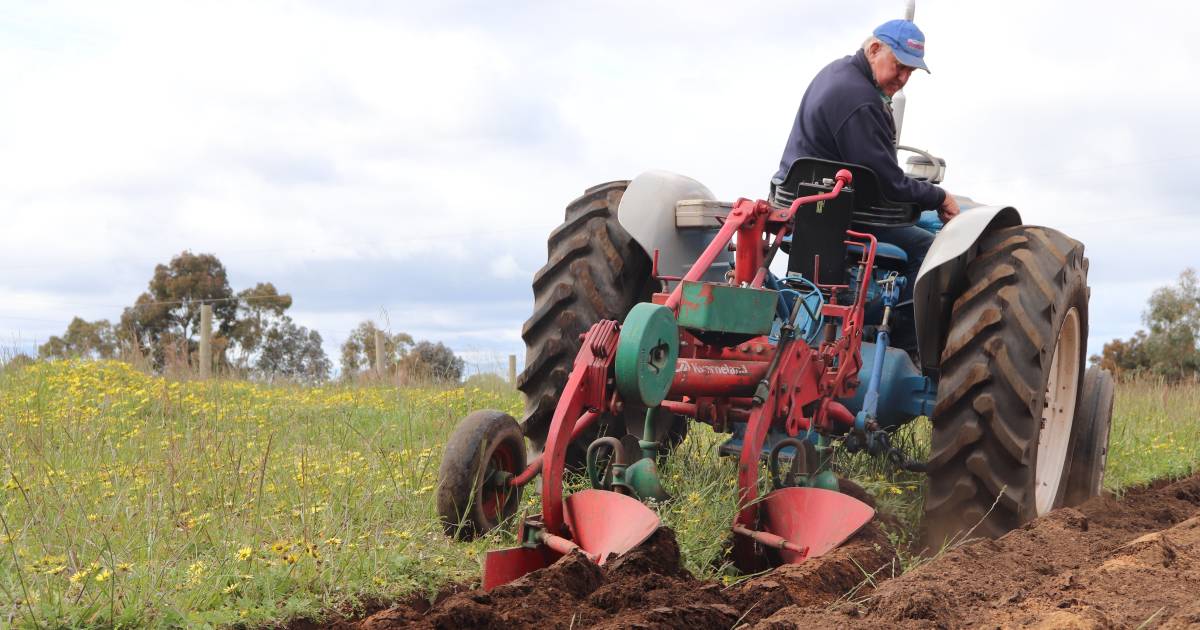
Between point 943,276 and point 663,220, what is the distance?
1.23m

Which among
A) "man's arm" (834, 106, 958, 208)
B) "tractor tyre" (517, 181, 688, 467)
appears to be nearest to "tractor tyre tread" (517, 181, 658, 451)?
"tractor tyre" (517, 181, 688, 467)


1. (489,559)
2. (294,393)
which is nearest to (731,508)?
(489,559)

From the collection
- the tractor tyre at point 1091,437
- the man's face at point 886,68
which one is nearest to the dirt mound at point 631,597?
the man's face at point 886,68

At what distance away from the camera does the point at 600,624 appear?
9.71 feet

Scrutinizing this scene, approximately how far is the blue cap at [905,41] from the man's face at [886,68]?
0.03m

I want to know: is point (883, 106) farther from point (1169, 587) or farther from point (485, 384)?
point (485, 384)

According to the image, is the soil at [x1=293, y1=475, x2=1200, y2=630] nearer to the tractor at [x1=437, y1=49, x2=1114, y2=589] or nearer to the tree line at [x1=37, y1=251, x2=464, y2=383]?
the tractor at [x1=437, y1=49, x2=1114, y2=589]

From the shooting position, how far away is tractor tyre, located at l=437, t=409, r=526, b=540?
3.85 metres

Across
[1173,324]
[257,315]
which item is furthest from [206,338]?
[1173,324]

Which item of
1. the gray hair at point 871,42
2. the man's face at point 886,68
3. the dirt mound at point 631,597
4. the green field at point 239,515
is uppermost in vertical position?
the gray hair at point 871,42

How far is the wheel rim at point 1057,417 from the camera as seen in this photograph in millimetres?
5348

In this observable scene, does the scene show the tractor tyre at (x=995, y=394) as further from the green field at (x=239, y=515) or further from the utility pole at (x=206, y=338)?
the utility pole at (x=206, y=338)

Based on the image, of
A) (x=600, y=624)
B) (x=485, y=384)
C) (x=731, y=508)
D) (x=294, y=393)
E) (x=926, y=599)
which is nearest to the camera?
(x=600, y=624)

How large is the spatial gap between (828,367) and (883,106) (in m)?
1.22
